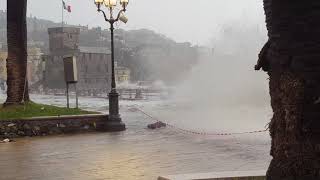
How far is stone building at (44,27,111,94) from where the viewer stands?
4026 inches

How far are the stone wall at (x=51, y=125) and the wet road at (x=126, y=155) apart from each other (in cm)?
68

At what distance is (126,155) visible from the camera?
1191 centimetres

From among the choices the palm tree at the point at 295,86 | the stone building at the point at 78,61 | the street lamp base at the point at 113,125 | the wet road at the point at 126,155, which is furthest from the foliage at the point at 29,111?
the stone building at the point at 78,61

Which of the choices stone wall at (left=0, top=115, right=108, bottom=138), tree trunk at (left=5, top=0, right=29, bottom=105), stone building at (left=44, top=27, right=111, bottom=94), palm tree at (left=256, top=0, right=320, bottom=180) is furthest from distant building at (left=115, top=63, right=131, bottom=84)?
palm tree at (left=256, top=0, right=320, bottom=180)

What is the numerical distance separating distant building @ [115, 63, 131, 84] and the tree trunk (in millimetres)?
96644

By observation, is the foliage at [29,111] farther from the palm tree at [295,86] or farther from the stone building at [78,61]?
the stone building at [78,61]

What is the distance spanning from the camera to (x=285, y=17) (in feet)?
12.8

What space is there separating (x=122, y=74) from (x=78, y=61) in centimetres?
1687

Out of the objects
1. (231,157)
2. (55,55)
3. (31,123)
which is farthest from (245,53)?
(55,55)

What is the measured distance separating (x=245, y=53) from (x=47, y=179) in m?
39.0

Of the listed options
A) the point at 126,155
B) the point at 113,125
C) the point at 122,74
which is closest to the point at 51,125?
the point at 113,125

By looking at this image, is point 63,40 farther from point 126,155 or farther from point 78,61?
point 126,155

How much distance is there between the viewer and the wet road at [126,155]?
9664mm

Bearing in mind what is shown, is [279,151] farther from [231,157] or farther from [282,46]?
[231,157]
